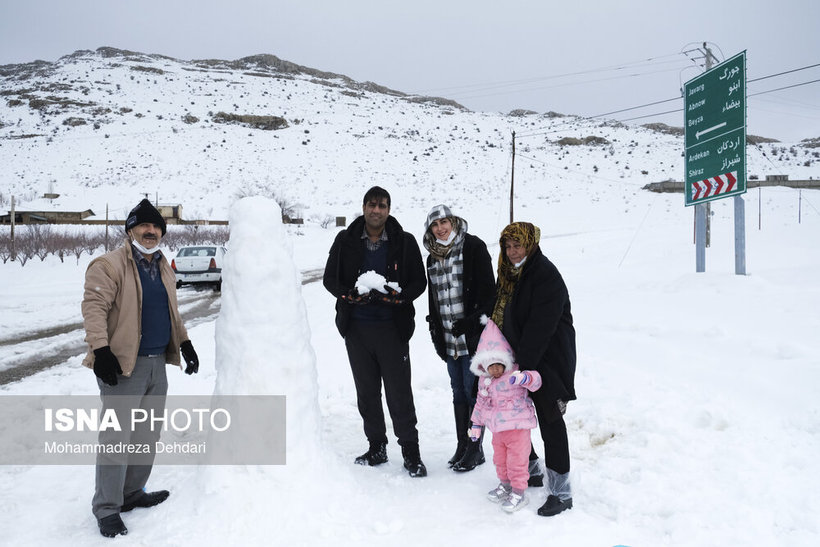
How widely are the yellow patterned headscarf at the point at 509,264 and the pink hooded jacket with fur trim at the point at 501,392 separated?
18 cm

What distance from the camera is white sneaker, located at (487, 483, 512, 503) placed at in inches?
126

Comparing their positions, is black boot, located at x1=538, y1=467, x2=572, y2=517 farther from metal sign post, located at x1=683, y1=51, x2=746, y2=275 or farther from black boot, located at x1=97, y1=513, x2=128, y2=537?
metal sign post, located at x1=683, y1=51, x2=746, y2=275

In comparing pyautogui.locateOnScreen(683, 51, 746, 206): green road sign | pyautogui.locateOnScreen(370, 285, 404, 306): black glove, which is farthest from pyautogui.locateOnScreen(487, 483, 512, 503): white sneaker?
pyautogui.locateOnScreen(683, 51, 746, 206): green road sign

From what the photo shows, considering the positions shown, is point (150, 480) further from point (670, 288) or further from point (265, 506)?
point (670, 288)

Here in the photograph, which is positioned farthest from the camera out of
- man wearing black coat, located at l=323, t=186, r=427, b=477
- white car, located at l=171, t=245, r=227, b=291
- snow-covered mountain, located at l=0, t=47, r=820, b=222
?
snow-covered mountain, located at l=0, t=47, r=820, b=222

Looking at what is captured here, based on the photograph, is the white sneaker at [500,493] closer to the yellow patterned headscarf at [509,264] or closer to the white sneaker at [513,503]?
the white sneaker at [513,503]

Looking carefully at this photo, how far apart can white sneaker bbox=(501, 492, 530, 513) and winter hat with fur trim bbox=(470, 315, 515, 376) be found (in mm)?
760

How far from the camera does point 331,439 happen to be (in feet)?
14.4

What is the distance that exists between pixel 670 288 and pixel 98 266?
9027 mm

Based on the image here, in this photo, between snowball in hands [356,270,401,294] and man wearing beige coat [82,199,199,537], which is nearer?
man wearing beige coat [82,199,199,537]

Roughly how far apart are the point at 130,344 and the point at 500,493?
2.44 meters

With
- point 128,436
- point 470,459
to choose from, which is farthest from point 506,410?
point 128,436

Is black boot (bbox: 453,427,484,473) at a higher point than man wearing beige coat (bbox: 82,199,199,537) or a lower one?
lower

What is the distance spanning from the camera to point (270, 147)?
4900 centimetres
